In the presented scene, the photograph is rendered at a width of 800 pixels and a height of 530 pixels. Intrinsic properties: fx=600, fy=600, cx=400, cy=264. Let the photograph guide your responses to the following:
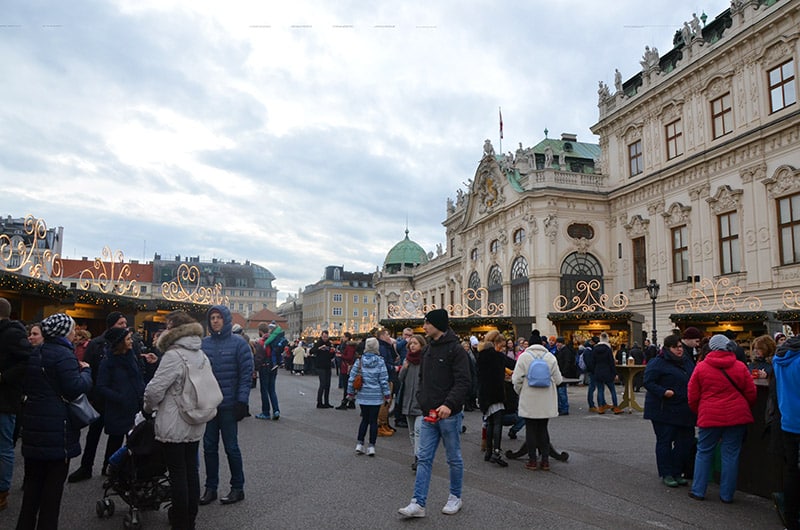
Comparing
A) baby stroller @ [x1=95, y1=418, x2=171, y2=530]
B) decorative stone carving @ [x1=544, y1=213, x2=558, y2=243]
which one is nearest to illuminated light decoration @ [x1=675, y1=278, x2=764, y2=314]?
decorative stone carving @ [x1=544, y1=213, x2=558, y2=243]

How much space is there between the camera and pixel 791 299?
22.9 m

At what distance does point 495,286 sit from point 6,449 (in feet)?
121

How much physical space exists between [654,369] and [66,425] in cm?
698

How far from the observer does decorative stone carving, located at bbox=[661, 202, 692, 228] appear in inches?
1165

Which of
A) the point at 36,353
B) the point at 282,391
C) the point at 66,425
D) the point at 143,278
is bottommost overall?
the point at 282,391

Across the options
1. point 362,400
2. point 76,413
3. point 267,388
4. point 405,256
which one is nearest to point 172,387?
point 76,413

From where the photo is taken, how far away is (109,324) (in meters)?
7.70

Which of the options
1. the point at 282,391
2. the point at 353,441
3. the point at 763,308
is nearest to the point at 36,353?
the point at 353,441

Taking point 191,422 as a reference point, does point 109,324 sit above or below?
above

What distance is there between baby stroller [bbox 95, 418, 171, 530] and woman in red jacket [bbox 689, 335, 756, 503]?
5.99 m

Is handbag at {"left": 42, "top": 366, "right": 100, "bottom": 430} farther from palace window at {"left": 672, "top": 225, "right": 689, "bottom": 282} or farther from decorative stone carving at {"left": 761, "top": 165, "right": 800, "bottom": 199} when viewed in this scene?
palace window at {"left": 672, "top": 225, "right": 689, "bottom": 282}

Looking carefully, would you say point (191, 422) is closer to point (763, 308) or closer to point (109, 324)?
point (109, 324)

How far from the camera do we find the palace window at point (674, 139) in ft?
99.5

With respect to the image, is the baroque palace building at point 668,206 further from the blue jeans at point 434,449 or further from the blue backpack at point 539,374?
the blue jeans at point 434,449
